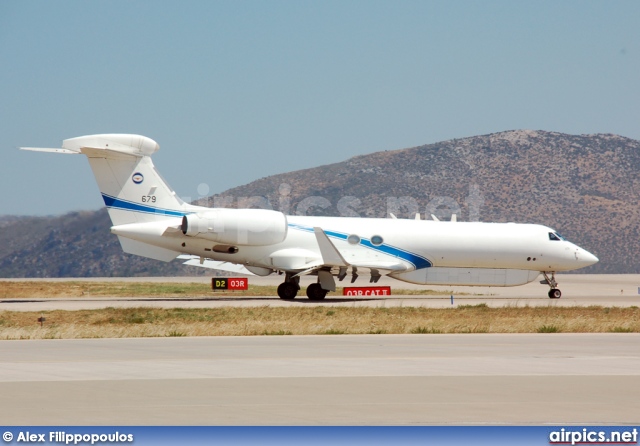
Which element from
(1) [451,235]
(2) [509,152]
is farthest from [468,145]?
(1) [451,235]

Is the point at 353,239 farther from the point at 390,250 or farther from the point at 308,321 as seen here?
the point at 308,321

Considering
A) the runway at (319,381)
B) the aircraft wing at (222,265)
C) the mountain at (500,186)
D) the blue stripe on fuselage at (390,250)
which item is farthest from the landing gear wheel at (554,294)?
the mountain at (500,186)

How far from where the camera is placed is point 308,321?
2617 centimetres

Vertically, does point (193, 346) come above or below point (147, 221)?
below

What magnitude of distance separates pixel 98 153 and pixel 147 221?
10.2ft

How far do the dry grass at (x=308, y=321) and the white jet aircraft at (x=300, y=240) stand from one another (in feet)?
18.4

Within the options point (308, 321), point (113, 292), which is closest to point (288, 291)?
point (308, 321)

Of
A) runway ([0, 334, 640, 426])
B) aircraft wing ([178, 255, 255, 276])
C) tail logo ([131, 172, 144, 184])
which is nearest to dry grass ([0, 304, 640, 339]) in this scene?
runway ([0, 334, 640, 426])

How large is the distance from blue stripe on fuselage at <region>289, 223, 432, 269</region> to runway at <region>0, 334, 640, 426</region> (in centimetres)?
1595

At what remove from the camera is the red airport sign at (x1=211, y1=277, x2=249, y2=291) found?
4778cm

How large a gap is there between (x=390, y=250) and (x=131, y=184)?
1048 centimetres

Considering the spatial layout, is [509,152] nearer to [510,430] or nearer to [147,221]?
[147,221]

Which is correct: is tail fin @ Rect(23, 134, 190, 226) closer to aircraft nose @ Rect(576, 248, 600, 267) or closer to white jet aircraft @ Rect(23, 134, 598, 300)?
white jet aircraft @ Rect(23, 134, 598, 300)

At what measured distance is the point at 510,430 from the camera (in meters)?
10.0
